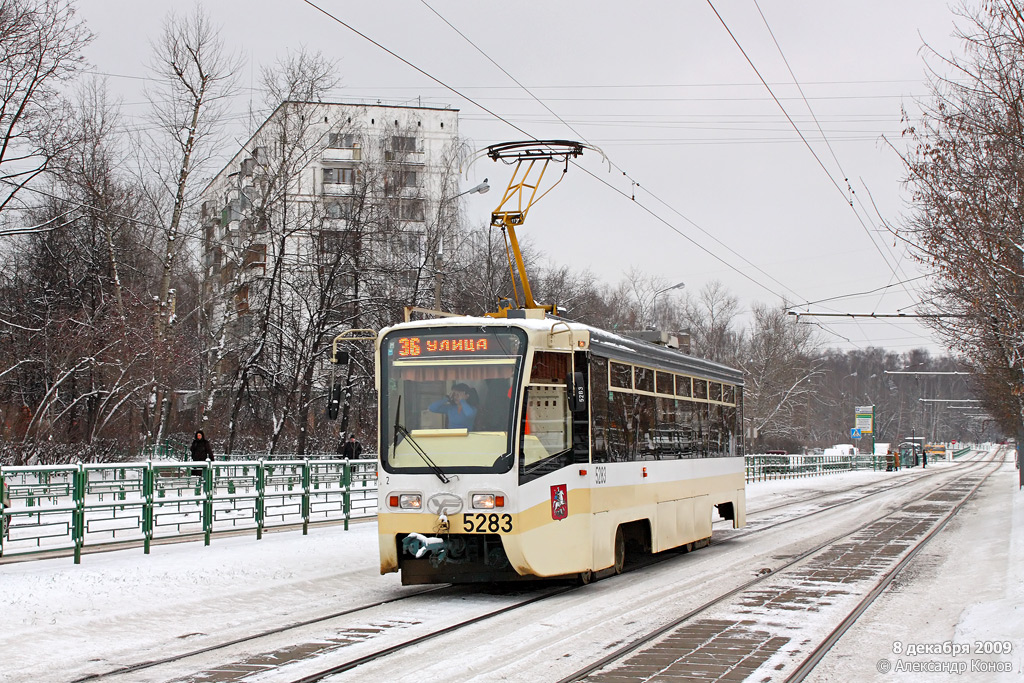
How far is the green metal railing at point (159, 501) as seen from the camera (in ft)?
39.8

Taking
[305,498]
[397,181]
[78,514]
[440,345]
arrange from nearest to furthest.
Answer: [440,345] → [78,514] → [305,498] → [397,181]

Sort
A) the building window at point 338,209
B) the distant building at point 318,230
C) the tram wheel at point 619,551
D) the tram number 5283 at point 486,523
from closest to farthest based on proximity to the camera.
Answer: the tram number 5283 at point 486,523
the tram wheel at point 619,551
the distant building at point 318,230
the building window at point 338,209

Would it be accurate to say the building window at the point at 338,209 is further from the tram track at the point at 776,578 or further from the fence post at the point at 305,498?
the tram track at the point at 776,578

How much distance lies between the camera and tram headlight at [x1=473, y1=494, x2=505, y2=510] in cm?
1111

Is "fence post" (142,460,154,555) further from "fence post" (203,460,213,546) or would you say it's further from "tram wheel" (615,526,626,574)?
"tram wheel" (615,526,626,574)

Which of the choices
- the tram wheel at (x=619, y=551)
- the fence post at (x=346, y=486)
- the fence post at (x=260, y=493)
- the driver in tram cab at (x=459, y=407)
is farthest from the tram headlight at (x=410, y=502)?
the fence post at (x=346, y=486)

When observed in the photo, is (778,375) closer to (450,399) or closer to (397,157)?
(397,157)

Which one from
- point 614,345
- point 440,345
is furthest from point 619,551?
point 440,345

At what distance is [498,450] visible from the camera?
444 inches

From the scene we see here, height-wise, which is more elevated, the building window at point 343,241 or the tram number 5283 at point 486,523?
the building window at point 343,241

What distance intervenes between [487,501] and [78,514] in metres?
4.95

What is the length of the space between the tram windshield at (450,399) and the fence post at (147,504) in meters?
3.66

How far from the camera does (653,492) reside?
14305 millimetres

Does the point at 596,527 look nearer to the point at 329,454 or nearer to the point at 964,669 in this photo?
the point at 964,669
